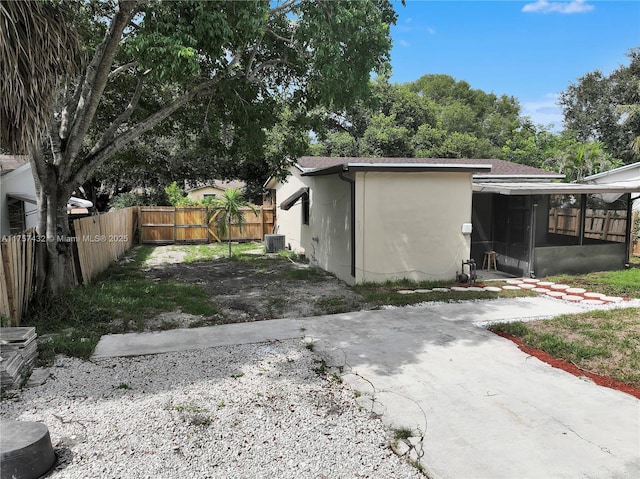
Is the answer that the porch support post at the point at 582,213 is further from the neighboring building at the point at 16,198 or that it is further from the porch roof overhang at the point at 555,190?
the neighboring building at the point at 16,198

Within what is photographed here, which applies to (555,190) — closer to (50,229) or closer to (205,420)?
(205,420)

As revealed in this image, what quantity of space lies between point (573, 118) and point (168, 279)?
3044 cm

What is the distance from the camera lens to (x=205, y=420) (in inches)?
154

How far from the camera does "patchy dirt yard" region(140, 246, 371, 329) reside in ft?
24.8

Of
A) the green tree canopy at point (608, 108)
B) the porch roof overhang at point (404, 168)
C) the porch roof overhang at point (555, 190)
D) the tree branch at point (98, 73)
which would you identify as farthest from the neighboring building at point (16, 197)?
the green tree canopy at point (608, 108)

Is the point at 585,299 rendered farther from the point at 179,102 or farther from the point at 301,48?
the point at 179,102

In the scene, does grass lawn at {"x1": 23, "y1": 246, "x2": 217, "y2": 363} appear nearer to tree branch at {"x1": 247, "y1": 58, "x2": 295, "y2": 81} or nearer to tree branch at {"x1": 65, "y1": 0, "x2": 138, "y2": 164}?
tree branch at {"x1": 65, "y1": 0, "x2": 138, "y2": 164}

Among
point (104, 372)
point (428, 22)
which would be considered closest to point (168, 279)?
point (104, 372)

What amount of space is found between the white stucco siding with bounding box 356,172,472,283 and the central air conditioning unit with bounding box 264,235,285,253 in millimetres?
7113

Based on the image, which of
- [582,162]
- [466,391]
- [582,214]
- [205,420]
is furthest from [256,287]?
[582,162]

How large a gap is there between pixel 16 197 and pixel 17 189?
0.68 meters

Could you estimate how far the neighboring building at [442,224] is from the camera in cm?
958

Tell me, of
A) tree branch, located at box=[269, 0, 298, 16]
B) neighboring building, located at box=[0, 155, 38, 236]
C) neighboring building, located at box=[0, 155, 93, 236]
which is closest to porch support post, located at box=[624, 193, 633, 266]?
tree branch, located at box=[269, 0, 298, 16]

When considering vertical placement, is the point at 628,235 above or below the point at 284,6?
below
